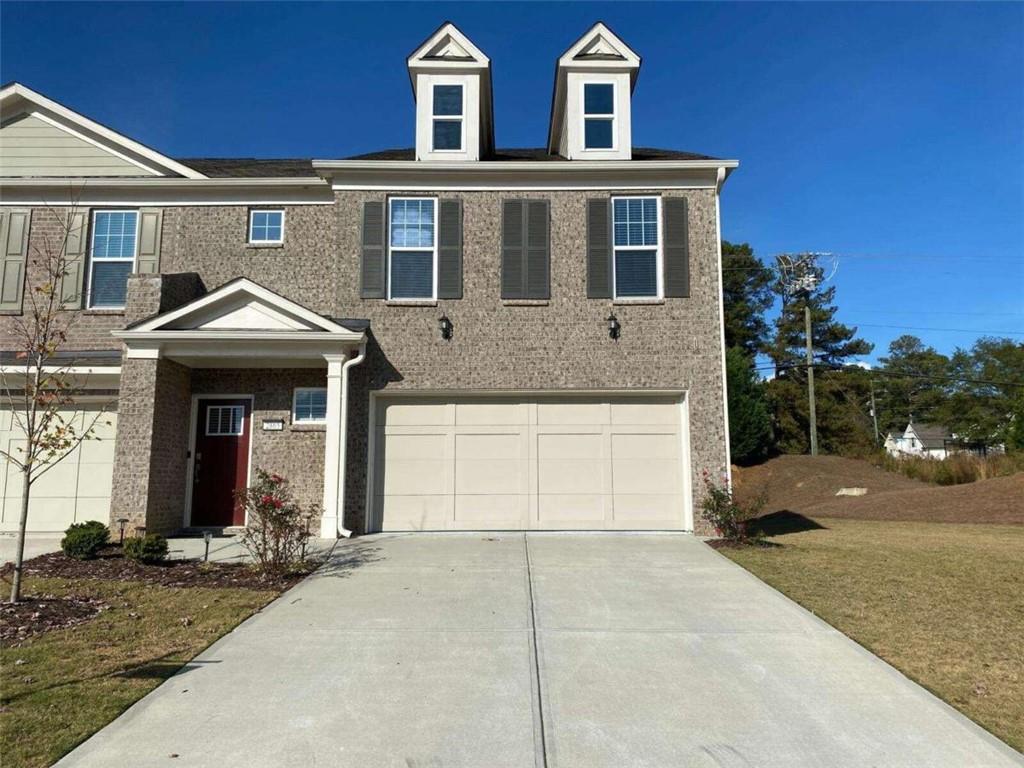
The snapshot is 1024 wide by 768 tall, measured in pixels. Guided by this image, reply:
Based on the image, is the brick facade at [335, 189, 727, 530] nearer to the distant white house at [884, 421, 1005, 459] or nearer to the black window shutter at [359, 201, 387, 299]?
the black window shutter at [359, 201, 387, 299]

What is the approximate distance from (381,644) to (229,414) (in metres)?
7.02

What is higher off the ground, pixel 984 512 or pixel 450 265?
pixel 450 265

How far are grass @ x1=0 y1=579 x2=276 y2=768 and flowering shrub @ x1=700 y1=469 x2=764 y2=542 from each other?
21.4 feet

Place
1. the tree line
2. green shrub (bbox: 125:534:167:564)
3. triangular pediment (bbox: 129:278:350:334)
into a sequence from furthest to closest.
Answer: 1. the tree line
2. triangular pediment (bbox: 129:278:350:334)
3. green shrub (bbox: 125:534:167:564)

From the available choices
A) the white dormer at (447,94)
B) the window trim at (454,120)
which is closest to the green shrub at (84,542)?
the white dormer at (447,94)

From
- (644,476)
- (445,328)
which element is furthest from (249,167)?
(644,476)

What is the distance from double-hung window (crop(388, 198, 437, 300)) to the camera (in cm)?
1121

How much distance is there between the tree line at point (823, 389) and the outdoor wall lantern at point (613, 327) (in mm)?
17162

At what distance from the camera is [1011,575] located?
823 centimetres

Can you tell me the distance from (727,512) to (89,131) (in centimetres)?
1290

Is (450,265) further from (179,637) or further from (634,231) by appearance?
(179,637)

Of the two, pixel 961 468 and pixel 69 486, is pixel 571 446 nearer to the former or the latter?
pixel 69 486

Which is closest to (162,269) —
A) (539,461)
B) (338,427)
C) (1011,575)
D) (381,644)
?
(338,427)

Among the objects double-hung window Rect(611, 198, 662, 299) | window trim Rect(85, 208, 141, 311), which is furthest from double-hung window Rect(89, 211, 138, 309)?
double-hung window Rect(611, 198, 662, 299)
